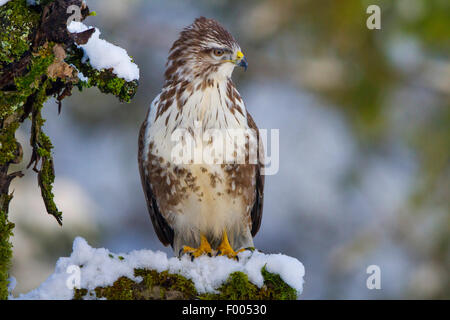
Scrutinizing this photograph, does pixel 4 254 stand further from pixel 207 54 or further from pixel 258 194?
pixel 258 194

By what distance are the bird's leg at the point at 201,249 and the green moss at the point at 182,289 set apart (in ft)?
4.16

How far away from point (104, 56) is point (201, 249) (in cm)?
197

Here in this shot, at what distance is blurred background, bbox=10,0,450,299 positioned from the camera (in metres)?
9.92

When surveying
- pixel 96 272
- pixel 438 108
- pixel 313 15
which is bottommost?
pixel 96 272

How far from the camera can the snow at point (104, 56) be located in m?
3.64

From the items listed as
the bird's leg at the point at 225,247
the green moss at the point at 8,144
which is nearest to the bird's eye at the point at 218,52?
the bird's leg at the point at 225,247

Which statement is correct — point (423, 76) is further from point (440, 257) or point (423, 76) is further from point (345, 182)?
point (440, 257)

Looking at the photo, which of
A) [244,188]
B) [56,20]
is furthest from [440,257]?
[56,20]

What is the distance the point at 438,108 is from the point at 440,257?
96.6 inches

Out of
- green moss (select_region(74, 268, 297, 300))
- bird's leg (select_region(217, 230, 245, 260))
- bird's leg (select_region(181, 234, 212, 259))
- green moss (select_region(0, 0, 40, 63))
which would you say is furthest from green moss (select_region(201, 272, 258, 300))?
green moss (select_region(0, 0, 40, 63))

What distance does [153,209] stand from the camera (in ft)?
17.7

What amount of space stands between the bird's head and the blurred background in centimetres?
491

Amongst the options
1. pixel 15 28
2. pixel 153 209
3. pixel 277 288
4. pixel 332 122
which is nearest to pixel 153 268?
pixel 277 288

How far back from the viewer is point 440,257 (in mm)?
10141
